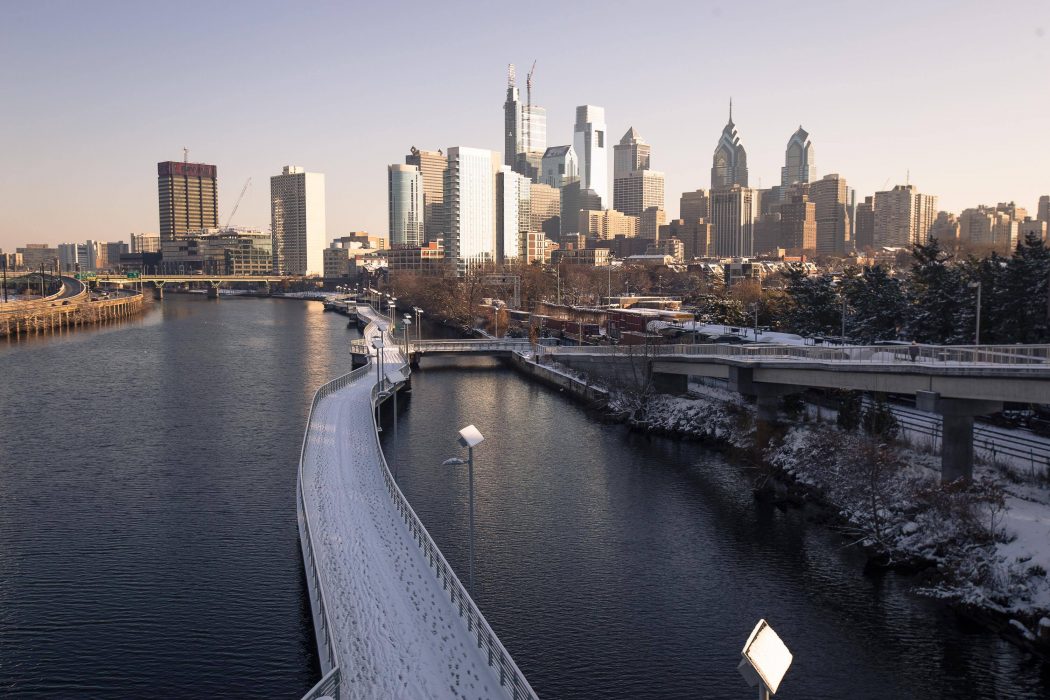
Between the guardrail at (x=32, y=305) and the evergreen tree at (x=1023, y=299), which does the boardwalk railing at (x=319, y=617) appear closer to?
the evergreen tree at (x=1023, y=299)

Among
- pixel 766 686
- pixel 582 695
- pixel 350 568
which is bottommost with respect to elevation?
pixel 582 695

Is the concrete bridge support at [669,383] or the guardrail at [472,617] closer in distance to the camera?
the guardrail at [472,617]

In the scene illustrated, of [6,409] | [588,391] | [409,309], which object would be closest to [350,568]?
[588,391]

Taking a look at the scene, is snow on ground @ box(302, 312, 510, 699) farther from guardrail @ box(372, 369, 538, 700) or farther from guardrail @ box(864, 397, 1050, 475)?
guardrail @ box(864, 397, 1050, 475)

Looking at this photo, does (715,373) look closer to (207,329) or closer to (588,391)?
(588,391)

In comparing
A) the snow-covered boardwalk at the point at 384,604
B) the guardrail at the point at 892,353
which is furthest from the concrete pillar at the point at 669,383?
the snow-covered boardwalk at the point at 384,604

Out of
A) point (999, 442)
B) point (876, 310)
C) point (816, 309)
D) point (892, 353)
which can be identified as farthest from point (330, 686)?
point (816, 309)
